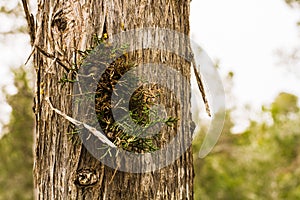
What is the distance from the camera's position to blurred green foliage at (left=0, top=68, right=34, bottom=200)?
17.9 ft

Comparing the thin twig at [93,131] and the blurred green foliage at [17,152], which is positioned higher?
the blurred green foliage at [17,152]

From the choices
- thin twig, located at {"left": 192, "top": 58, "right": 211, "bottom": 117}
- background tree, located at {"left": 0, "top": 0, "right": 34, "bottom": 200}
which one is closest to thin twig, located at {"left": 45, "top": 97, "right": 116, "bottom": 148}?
thin twig, located at {"left": 192, "top": 58, "right": 211, "bottom": 117}

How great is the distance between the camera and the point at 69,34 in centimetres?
153

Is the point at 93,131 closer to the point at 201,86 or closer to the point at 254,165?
the point at 201,86

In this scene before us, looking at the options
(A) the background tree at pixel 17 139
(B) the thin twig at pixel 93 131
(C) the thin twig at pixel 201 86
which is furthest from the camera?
(A) the background tree at pixel 17 139

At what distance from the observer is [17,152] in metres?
5.59

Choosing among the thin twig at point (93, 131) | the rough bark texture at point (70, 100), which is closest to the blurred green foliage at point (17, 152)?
the rough bark texture at point (70, 100)

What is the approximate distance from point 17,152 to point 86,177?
14.3 feet

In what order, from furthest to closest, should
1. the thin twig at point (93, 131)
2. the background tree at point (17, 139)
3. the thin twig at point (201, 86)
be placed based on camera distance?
1. the background tree at point (17, 139)
2. the thin twig at point (201, 86)
3. the thin twig at point (93, 131)

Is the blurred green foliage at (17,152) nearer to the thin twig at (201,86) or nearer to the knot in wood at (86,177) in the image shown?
the thin twig at (201,86)

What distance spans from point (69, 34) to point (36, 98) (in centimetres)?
23

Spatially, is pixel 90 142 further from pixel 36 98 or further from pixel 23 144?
pixel 23 144

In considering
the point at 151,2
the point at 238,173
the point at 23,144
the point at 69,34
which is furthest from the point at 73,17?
the point at 238,173

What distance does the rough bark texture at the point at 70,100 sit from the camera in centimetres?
145
